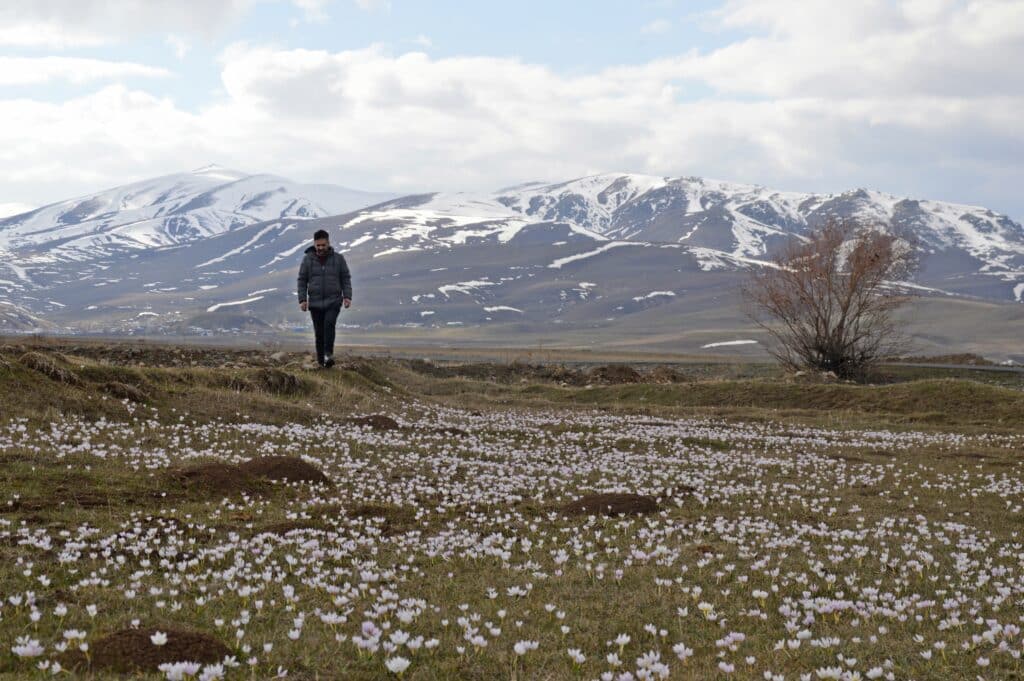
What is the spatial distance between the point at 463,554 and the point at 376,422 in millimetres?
14007

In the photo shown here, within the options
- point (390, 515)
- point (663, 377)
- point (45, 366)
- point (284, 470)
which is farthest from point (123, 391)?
point (663, 377)

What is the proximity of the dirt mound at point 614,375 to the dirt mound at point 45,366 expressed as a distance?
39831 mm

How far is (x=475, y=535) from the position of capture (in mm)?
12375

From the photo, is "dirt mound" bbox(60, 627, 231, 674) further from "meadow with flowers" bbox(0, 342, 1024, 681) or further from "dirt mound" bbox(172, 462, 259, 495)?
"dirt mound" bbox(172, 462, 259, 495)

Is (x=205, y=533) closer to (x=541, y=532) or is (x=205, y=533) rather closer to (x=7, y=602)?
(x=7, y=602)

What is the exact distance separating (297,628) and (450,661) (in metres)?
1.48

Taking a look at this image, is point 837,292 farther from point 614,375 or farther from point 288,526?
point 288,526

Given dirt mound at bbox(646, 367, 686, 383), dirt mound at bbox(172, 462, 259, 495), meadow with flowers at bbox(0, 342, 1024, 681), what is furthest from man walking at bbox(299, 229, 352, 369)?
dirt mound at bbox(646, 367, 686, 383)

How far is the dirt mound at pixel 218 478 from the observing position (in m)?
14.2

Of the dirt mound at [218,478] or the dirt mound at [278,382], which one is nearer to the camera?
the dirt mound at [218,478]

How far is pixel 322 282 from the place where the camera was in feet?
98.7

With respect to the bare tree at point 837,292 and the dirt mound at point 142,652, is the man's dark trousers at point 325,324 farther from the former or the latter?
the bare tree at point 837,292

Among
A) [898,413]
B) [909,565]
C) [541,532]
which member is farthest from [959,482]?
[898,413]

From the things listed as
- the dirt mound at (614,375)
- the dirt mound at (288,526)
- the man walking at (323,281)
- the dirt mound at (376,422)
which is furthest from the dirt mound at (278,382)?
the dirt mound at (614,375)
